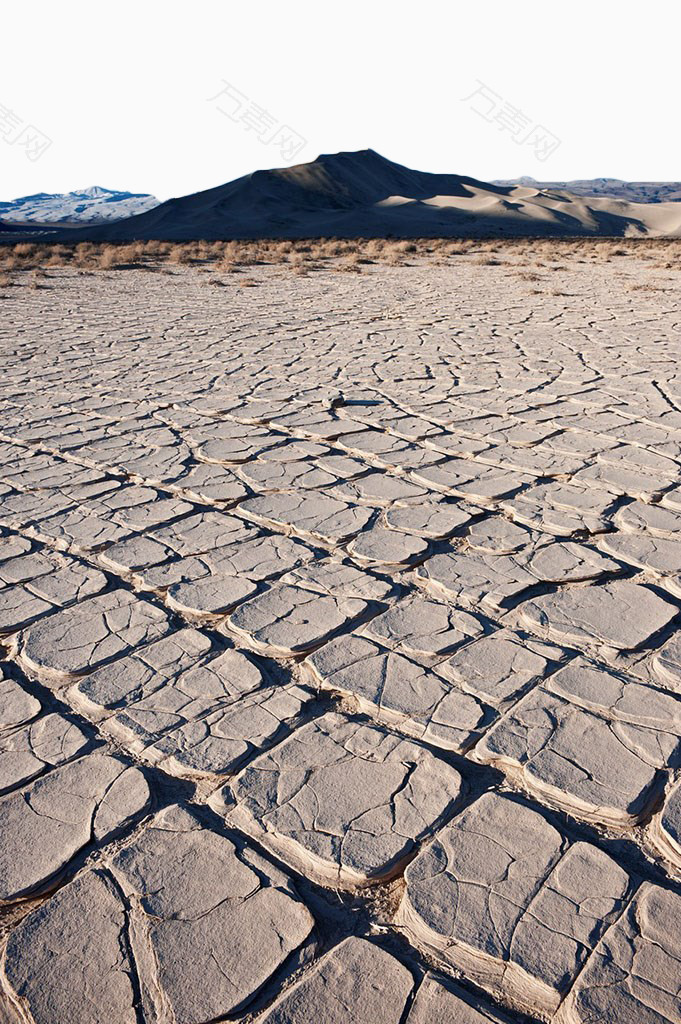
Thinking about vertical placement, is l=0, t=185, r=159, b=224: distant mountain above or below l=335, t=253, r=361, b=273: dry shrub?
below

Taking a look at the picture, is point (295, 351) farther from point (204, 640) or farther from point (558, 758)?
point (558, 758)

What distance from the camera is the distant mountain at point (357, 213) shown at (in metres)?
29.3

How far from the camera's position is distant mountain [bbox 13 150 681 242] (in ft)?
96.1

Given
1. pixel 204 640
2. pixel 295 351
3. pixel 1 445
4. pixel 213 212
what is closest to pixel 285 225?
pixel 213 212

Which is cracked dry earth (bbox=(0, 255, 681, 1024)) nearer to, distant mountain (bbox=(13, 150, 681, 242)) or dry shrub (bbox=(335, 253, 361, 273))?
dry shrub (bbox=(335, 253, 361, 273))

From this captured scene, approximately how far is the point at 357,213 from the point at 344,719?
31767 mm

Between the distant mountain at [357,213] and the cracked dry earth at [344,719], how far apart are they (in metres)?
24.3

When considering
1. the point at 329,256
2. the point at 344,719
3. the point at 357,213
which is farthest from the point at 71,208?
the point at 344,719

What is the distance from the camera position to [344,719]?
6.44ft

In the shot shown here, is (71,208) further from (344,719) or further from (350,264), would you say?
(344,719)

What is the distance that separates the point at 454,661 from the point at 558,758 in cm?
44

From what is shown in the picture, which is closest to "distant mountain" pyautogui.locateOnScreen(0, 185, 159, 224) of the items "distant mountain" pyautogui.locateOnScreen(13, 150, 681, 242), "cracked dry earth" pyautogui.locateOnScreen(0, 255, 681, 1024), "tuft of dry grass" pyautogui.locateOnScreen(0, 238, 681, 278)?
"distant mountain" pyautogui.locateOnScreen(13, 150, 681, 242)

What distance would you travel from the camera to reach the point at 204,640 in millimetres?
2326

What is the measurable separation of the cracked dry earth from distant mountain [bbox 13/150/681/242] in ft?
79.6
